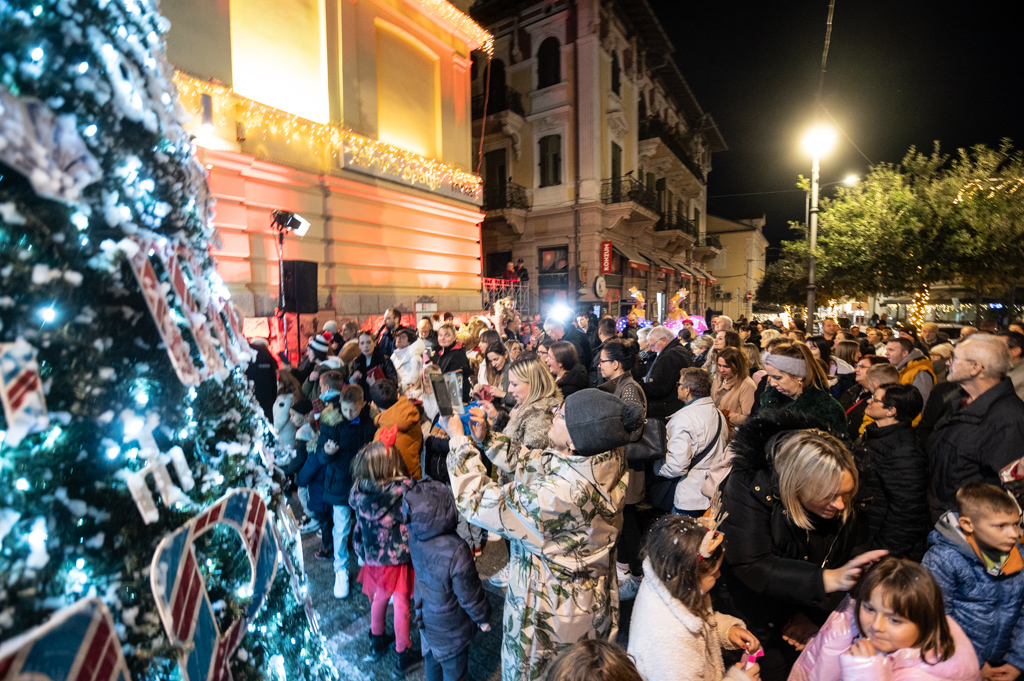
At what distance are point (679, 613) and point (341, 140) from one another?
10378 millimetres

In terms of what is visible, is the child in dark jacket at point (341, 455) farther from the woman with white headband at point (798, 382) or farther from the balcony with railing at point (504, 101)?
the balcony with railing at point (504, 101)

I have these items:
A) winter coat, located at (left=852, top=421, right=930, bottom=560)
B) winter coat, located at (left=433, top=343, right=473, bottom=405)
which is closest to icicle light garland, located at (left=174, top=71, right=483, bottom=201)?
winter coat, located at (left=433, top=343, right=473, bottom=405)

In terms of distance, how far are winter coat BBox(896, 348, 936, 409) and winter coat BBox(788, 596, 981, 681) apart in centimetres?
387

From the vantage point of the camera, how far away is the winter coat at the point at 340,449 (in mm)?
3709

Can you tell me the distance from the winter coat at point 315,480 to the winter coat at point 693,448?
9.71ft

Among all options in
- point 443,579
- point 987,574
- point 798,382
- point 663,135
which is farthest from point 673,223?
point 443,579

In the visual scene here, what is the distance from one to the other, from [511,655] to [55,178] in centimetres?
246

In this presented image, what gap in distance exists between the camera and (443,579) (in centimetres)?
250

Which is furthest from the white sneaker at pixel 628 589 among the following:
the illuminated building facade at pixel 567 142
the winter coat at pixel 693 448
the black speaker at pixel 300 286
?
the illuminated building facade at pixel 567 142

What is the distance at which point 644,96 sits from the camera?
23.0 m

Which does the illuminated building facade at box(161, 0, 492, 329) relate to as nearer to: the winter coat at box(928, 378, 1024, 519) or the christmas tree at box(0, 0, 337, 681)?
the christmas tree at box(0, 0, 337, 681)

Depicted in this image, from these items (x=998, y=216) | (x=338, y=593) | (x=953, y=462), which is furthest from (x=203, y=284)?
(x=998, y=216)

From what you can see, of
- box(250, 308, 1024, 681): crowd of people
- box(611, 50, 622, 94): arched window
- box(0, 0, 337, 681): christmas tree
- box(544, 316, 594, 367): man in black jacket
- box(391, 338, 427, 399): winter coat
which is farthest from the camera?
box(611, 50, 622, 94): arched window

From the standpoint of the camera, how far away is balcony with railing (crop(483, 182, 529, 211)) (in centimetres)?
1905
